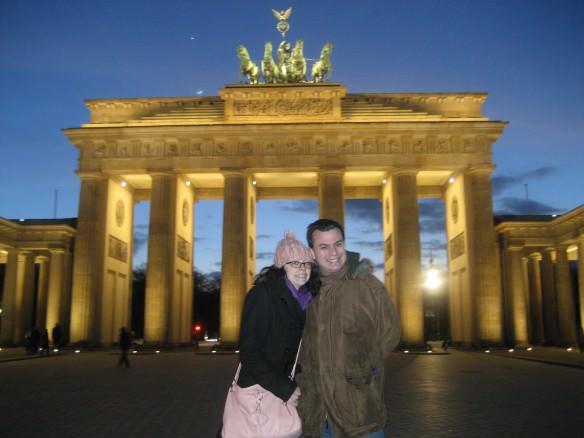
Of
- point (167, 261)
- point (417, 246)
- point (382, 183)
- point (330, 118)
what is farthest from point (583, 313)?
point (167, 261)

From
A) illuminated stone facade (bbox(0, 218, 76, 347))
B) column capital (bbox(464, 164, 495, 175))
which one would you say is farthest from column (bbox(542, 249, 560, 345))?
illuminated stone facade (bbox(0, 218, 76, 347))

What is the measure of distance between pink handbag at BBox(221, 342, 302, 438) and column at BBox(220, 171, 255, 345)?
131ft

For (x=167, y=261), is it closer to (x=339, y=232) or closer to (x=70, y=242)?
(x=70, y=242)

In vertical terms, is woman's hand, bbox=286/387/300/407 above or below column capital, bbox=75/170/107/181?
below

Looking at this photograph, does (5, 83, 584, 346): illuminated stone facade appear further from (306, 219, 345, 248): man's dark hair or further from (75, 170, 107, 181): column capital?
(306, 219, 345, 248): man's dark hair

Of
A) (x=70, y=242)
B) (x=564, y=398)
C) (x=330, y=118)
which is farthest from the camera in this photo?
(x=70, y=242)

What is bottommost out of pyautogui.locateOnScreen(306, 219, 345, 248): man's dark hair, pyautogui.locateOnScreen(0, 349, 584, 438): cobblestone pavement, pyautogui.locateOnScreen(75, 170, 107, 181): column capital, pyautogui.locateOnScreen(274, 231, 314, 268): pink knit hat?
pyautogui.locateOnScreen(0, 349, 584, 438): cobblestone pavement

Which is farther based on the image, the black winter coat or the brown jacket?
the brown jacket

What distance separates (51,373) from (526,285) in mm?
43424

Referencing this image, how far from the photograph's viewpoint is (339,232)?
5.48m

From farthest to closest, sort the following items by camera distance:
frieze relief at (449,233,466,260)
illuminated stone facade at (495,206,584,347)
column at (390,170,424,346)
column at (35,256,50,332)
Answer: column at (35,256,50,332) → frieze relief at (449,233,466,260) → illuminated stone facade at (495,206,584,347) → column at (390,170,424,346)

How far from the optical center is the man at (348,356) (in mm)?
4809

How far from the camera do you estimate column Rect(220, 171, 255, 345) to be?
148ft

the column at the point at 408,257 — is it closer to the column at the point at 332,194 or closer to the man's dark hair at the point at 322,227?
the column at the point at 332,194
